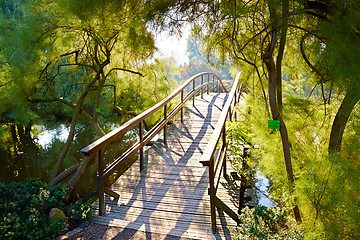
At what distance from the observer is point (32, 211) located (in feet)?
8.89

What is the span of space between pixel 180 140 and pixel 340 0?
4.06 metres

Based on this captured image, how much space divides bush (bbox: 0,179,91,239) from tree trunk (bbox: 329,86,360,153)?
8.82 feet

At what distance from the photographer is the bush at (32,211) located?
8.32 feet

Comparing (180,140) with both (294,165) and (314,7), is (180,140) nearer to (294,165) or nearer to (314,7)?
(294,165)

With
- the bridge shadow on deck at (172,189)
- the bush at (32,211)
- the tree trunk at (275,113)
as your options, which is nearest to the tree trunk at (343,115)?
the tree trunk at (275,113)

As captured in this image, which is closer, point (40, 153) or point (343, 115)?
point (343, 115)

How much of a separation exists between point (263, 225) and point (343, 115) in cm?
129

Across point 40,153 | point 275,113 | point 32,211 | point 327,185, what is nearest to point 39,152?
point 40,153

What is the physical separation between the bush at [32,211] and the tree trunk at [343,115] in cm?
269

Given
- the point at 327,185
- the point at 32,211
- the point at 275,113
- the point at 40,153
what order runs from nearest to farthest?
1. the point at 327,185
2. the point at 32,211
3. the point at 275,113
4. the point at 40,153

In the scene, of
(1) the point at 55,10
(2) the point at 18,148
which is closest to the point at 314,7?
(1) the point at 55,10

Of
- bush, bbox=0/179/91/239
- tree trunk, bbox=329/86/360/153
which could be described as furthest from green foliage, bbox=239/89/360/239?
bush, bbox=0/179/91/239

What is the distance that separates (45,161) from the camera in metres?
9.38

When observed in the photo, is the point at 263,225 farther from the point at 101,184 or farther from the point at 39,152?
the point at 39,152
